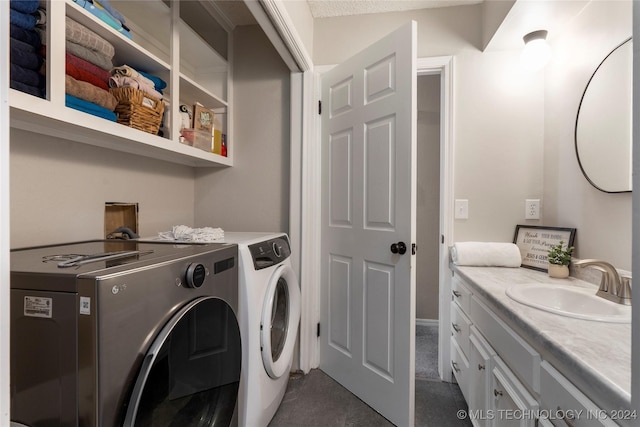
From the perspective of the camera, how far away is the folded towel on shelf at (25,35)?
85 centimetres

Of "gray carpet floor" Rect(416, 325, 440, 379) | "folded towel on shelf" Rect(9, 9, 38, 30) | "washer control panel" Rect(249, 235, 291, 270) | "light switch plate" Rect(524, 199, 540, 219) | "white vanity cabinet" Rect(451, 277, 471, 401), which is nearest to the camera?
"folded towel on shelf" Rect(9, 9, 38, 30)

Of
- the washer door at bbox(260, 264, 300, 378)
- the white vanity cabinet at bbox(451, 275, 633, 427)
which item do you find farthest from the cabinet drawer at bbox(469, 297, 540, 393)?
the washer door at bbox(260, 264, 300, 378)

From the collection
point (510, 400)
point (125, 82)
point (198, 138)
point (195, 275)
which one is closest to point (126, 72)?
point (125, 82)

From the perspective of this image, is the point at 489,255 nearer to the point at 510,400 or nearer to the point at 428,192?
the point at 510,400

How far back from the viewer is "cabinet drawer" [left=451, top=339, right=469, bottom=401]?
5.11 feet

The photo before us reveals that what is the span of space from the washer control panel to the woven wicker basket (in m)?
0.69

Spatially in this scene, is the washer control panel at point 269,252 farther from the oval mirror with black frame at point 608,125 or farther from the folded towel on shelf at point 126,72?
the oval mirror with black frame at point 608,125

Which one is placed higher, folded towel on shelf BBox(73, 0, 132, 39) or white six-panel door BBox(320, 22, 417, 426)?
folded towel on shelf BBox(73, 0, 132, 39)

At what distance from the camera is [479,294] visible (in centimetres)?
139

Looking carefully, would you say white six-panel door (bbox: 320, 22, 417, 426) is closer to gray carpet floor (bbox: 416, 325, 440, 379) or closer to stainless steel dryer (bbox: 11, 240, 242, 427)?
gray carpet floor (bbox: 416, 325, 440, 379)

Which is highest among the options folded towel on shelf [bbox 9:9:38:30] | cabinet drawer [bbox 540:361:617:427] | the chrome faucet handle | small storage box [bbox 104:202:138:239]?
folded towel on shelf [bbox 9:9:38:30]

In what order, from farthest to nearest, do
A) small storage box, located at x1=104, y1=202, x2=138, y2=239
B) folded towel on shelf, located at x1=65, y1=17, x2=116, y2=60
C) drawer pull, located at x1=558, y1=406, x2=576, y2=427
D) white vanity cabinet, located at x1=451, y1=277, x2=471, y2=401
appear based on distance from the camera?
1. white vanity cabinet, located at x1=451, y1=277, x2=471, y2=401
2. small storage box, located at x1=104, y1=202, x2=138, y2=239
3. folded towel on shelf, located at x1=65, y1=17, x2=116, y2=60
4. drawer pull, located at x1=558, y1=406, x2=576, y2=427

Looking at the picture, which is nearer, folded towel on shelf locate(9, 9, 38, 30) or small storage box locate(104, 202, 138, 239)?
folded towel on shelf locate(9, 9, 38, 30)

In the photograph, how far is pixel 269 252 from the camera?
1.46 m
